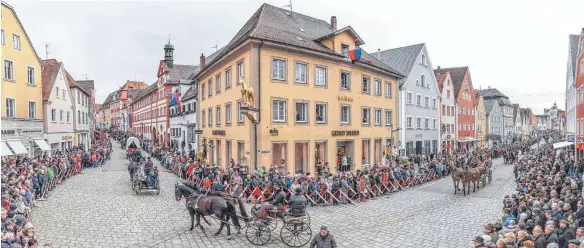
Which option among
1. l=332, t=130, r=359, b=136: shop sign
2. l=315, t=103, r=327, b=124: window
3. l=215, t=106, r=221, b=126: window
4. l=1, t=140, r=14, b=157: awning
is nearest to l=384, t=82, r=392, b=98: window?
l=332, t=130, r=359, b=136: shop sign

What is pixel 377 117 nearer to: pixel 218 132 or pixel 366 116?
pixel 366 116

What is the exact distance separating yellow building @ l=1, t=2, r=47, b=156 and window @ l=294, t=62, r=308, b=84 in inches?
728

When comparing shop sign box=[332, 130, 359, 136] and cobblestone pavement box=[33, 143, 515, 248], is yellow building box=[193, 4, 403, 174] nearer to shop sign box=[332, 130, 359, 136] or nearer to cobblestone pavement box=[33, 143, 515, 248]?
shop sign box=[332, 130, 359, 136]

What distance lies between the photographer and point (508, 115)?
81.7m

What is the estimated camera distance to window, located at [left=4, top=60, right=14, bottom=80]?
2661 centimetres

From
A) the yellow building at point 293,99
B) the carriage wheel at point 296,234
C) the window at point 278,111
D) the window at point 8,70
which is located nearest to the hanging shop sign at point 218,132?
the yellow building at point 293,99

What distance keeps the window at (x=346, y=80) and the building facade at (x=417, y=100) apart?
10.4 m

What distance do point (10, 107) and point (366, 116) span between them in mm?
26287

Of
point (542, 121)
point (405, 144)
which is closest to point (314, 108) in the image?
point (405, 144)

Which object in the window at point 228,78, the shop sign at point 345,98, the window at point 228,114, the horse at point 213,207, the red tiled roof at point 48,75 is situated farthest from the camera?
the red tiled roof at point 48,75

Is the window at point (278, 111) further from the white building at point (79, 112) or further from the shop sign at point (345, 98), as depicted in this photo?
the white building at point (79, 112)

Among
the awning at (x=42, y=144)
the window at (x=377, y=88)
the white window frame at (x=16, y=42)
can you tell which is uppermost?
the white window frame at (x=16, y=42)

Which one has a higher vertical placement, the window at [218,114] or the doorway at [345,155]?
the window at [218,114]

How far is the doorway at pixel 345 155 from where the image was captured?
26.5m
